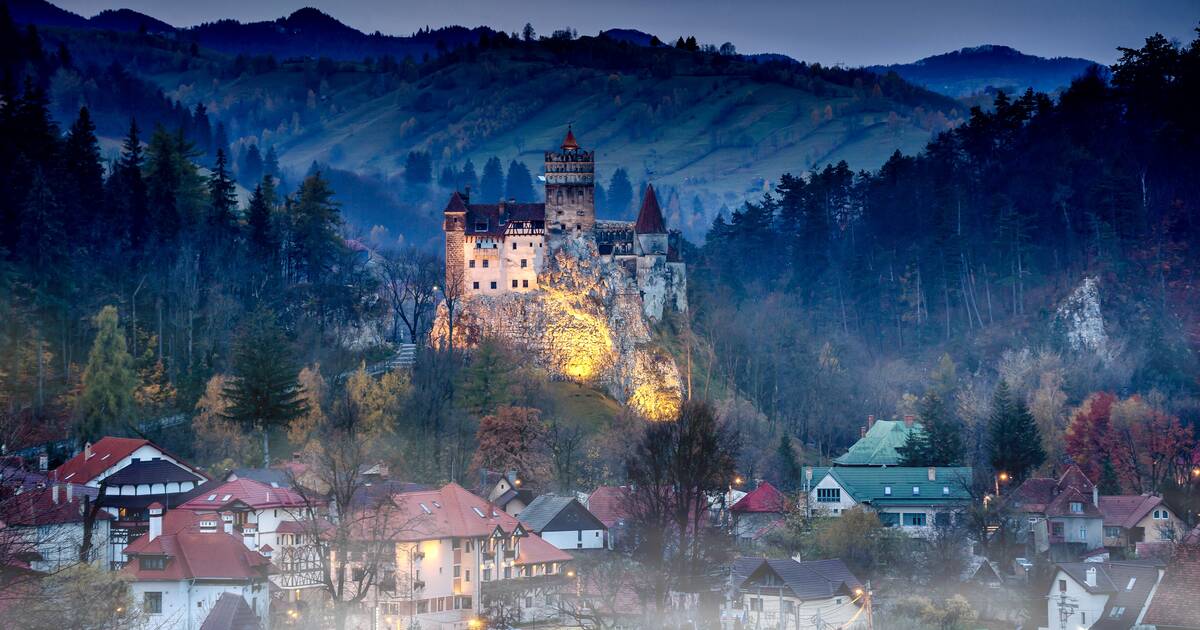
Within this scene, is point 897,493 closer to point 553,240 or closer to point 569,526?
point 569,526

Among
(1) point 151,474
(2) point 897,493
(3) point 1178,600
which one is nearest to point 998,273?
(2) point 897,493

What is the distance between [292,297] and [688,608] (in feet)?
179

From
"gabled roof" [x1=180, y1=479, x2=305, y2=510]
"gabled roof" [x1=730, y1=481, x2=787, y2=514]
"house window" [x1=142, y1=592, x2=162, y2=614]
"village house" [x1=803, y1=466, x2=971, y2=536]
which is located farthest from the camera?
"village house" [x1=803, y1=466, x2=971, y2=536]

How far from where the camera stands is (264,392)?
275 feet

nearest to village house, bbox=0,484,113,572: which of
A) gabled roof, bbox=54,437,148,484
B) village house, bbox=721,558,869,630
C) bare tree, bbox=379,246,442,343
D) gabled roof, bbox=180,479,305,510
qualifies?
gabled roof, bbox=54,437,148,484

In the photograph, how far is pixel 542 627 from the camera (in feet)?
204

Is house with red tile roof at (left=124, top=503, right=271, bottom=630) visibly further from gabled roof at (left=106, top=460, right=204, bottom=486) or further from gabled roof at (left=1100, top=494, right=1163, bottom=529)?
gabled roof at (left=1100, top=494, right=1163, bottom=529)

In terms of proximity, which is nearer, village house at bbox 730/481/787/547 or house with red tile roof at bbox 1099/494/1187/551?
house with red tile roof at bbox 1099/494/1187/551

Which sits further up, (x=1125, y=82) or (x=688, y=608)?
(x=1125, y=82)

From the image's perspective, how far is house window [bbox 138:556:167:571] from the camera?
5831 cm

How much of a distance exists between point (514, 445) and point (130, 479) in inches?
987

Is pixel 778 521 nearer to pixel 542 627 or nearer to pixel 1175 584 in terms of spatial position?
pixel 542 627

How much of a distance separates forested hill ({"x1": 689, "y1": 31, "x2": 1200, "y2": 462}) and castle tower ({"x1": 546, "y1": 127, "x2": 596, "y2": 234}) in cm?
1248

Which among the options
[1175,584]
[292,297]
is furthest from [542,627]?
[292,297]
